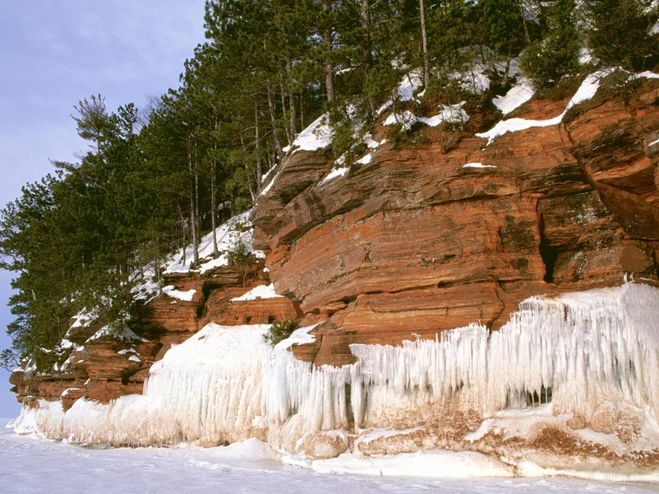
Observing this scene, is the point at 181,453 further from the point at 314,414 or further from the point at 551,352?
the point at 551,352

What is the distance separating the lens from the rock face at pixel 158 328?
24.4 metres

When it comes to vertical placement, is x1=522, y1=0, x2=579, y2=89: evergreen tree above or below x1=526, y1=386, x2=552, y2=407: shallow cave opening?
above

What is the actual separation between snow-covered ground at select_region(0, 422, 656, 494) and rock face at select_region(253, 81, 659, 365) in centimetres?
404

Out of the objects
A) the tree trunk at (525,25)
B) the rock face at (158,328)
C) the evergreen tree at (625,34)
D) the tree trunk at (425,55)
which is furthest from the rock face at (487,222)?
the rock face at (158,328)

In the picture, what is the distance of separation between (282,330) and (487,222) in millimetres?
9495

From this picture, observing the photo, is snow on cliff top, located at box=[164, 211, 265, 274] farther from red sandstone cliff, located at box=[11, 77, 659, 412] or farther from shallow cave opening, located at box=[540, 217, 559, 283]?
shallow cave opening, located at box=[540, 217, 559, 283]

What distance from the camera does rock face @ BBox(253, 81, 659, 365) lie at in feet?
45.8

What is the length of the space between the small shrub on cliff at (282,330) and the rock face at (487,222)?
10.8 ft

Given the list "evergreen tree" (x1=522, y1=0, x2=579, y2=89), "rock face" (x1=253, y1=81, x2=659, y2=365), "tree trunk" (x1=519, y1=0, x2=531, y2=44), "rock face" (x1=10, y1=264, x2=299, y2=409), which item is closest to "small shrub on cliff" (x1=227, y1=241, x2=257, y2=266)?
"rock face" (x1=10, y1=264, x2=299, y2=409)

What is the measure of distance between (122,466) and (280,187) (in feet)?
36.3

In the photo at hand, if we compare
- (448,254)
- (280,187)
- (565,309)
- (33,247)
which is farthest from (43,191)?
(565,309)

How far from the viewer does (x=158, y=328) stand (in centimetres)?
2673

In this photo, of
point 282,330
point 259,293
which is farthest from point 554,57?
point 259,293

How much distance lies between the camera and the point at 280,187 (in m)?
20.5
